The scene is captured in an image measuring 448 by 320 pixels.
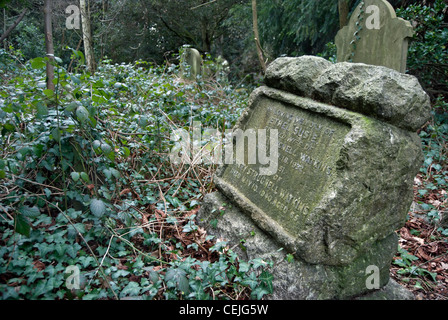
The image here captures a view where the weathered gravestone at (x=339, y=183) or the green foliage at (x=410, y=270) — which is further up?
the weathered gravestone at (x=339, y=183)

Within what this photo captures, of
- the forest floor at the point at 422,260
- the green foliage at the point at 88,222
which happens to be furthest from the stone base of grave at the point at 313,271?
the forest floor at the point at 422,260

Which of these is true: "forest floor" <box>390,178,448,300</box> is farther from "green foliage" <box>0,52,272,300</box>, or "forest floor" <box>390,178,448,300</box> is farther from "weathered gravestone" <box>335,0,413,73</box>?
"weathered gravestone" <box>335,0,413,73</box>

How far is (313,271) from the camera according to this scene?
A: 207 cm

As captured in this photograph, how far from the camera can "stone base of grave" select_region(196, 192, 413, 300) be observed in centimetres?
206

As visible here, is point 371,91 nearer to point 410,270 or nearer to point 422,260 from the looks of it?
point 410,270

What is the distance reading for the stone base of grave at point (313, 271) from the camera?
206cm

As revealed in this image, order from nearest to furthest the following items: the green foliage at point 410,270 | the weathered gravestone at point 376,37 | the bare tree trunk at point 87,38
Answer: the green foliage at point 410,270 → the weathered gravestone at point 376,37 → the bare tree trunk at point 87,38

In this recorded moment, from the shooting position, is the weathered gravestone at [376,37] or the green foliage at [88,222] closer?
the green foliage at [88,222]

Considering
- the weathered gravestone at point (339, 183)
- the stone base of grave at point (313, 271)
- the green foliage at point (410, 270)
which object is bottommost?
the green foliage at point (410, 270)

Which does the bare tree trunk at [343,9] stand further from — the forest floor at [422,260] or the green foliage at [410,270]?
the green foliage at [410,270]

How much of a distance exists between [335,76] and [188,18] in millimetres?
9925

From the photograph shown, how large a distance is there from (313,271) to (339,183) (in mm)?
578

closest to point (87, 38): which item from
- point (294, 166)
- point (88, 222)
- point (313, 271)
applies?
point (88, 222)
